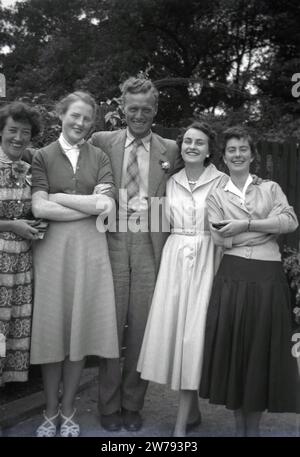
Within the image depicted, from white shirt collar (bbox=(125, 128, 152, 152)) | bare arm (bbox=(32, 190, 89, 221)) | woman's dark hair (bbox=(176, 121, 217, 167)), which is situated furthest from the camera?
white shirt collar (bbox=(125, 128, 152, 152))

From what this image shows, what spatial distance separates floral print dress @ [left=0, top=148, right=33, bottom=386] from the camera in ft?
10.0

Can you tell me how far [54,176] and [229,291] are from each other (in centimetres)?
125

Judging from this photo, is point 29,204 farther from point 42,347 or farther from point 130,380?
point 130,380

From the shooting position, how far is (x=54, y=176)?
321 centimetres

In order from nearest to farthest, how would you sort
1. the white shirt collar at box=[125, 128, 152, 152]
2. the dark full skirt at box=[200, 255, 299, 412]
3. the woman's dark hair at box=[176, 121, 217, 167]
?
1. the dark full skirt at box=[200, 255, 299, 412]
2. the woman's dark hair at box=[176, 121, 217, 167]
3. the white shirt collar at box=[125, 128, 152, 152]

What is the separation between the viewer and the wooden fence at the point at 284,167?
235 inches

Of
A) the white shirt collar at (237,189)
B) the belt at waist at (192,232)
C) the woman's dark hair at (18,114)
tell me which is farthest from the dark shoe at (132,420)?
the woman's dark hair at (18,114)

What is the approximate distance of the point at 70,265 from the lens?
3152mm

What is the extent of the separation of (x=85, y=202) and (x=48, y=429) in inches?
55.1

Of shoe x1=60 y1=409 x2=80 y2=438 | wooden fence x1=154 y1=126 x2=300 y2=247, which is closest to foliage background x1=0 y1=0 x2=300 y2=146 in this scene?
wooden fence x1=154 y1=126 x2=300 y2=247

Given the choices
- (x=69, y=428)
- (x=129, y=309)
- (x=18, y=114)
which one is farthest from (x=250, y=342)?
(x=18, y=114)

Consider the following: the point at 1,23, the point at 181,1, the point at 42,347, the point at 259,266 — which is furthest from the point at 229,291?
the point at 1,23

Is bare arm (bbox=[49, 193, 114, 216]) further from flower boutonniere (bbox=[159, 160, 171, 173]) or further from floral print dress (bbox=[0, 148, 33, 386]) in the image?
flower boutonniere (bbox=[159, 160, 171, 173])

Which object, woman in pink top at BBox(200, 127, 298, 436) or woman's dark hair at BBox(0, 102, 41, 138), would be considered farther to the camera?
woman's dark hair at BBox(0, 102, 41, 138)
